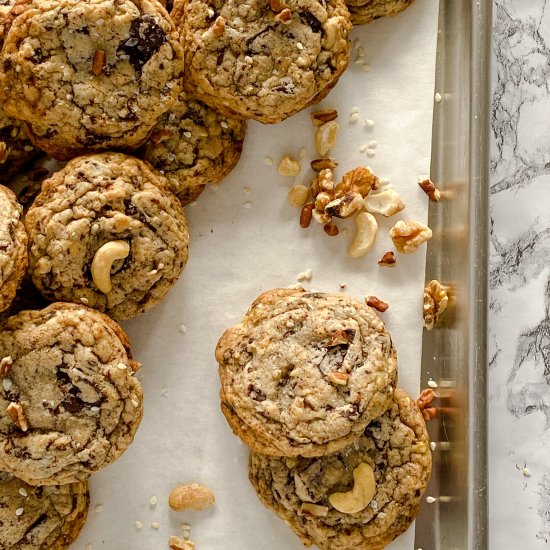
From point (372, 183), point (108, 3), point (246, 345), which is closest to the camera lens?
point (108, 3)

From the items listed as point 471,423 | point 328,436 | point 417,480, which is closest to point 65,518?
point 328,436

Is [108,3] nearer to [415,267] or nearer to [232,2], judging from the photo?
[232,2]

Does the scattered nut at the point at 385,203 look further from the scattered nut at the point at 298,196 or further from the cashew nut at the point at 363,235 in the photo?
the scattered nut at the point at 298,196

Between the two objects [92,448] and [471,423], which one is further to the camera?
[471,423]

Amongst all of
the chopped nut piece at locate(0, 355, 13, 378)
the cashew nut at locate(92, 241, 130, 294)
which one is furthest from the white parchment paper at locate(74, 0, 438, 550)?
the chopped nut piece at locate(0, 355, 13, 378)

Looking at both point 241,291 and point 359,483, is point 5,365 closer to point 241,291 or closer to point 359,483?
point 241,291

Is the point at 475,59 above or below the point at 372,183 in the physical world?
above

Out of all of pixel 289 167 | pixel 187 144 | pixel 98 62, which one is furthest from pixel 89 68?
pixel 289 167
